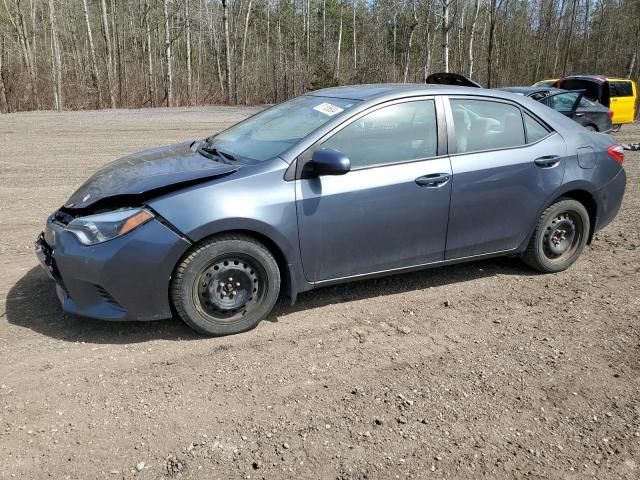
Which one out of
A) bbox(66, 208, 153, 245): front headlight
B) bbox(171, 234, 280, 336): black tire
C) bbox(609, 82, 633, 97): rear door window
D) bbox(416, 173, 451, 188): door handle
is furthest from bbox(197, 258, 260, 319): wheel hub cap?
bbox(609, 82, 633, 97): rear door window

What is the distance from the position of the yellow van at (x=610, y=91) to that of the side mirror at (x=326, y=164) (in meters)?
16.4

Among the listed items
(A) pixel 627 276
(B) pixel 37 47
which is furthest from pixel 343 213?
(B) pixel 37 47

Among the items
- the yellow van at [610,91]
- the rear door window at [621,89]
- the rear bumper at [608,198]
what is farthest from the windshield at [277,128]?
the rear door window at [621,89]

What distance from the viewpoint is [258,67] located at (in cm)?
3878

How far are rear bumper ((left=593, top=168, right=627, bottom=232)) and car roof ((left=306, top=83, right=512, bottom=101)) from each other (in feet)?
4.27

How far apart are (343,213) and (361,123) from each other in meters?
0.71

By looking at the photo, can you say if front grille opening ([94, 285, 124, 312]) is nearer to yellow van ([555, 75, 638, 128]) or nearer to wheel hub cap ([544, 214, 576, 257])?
wheel hub cap ([544, 214, 576, 257])

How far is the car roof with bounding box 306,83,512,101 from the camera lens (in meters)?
4.30

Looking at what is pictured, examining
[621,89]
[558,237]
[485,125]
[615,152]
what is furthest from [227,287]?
[621,89]

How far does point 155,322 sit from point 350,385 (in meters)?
1.56

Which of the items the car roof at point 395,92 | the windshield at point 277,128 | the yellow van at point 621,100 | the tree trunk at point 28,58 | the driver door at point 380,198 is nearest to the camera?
the driver door at point 380,198

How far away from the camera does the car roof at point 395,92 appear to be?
4.30 m

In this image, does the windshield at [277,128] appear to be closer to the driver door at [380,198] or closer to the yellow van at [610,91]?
the driver door at [380,198]

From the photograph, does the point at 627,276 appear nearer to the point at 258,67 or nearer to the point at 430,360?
the point at 430,360
